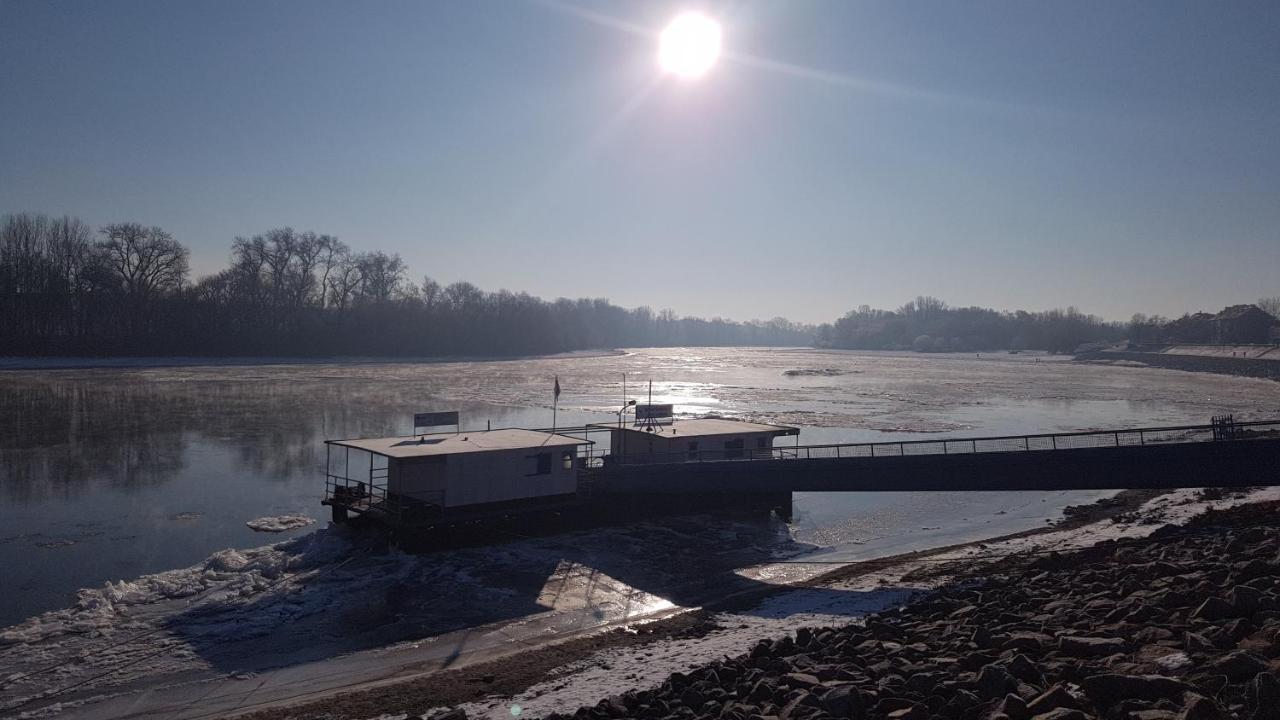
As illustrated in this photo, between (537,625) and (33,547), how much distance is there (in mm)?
17876

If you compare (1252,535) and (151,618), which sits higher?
(1252,535)

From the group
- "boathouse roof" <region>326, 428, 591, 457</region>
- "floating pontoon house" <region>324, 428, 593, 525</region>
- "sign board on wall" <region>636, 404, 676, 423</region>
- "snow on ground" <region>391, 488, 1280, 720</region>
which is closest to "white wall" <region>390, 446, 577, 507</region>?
"floating pontoon house" <region>324, 428, 593, 525</region>

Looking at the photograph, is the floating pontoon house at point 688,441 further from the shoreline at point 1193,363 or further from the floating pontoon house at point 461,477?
the shoreline at point 1193,363

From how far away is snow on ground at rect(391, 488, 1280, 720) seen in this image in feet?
49.3

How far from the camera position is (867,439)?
51.0 metres

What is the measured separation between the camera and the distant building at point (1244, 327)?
18262cm

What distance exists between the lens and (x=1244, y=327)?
185000 mm

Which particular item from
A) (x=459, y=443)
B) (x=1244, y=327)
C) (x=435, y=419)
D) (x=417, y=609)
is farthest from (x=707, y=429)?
(x=1244, y=327)

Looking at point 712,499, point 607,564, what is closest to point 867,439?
point 712,499

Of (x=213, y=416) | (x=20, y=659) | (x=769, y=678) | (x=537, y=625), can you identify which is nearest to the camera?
(x=769, y=678)

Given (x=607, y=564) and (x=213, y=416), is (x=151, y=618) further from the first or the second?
(x=213, y=416)

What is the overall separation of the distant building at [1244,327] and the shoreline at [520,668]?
676 ft

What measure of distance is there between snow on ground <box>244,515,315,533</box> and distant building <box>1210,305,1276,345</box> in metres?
213

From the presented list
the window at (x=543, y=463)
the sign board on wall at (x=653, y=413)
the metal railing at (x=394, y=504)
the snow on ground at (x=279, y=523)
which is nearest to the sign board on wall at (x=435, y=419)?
the metal railing at (x=394, y=504)
